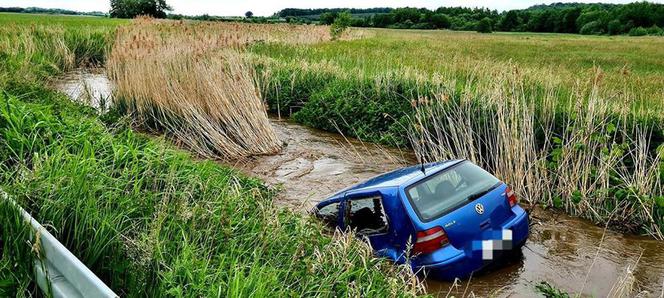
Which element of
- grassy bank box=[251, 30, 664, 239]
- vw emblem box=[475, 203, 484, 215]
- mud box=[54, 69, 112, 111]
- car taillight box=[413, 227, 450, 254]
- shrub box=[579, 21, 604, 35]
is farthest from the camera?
shrub box=[579, 21, 604, 35]

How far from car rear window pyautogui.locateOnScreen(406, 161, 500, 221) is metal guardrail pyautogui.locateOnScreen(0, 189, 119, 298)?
349 centimetres

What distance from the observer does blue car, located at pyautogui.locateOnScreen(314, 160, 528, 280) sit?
5.65 m

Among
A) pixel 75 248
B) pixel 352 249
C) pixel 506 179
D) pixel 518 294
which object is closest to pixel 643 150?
pixel 506 179

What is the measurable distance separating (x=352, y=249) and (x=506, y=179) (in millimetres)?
4835

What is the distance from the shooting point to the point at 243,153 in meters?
11.4

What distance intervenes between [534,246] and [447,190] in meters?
1.98

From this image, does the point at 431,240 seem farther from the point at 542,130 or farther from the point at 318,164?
the point at 318,164

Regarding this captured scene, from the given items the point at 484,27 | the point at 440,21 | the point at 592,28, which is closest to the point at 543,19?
the point at 484,27

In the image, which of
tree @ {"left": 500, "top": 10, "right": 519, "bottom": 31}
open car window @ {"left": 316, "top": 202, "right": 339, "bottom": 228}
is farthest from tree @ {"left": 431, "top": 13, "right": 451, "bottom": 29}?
open car window @ {"left": 316, "top": 202, "right": 339, "bottom": 228}

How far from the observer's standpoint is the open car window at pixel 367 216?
20.1ft

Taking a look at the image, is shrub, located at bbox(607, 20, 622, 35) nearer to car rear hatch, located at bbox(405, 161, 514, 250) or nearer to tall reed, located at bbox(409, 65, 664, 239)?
tall reed, located at bbox(409, 65, 664, 239)

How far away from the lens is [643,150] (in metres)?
8.35

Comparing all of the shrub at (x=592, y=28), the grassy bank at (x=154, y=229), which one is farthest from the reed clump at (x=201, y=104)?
the shrub at (x=592, y=28)

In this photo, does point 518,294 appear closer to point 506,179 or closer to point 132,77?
point 506,179
